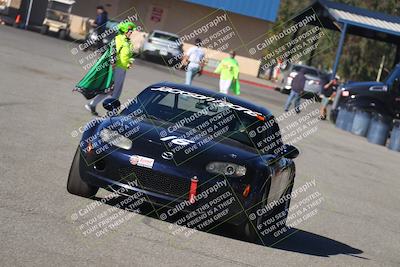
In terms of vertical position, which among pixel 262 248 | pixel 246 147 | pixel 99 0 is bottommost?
pixel 99 0

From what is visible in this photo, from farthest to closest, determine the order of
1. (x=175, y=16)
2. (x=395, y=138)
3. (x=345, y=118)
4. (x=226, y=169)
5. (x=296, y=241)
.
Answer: (x=175, y=16), (x=345, y=118), (x=395, y=138), (x=296, y=241), (x=226, y=169)

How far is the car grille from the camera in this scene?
7.79 m

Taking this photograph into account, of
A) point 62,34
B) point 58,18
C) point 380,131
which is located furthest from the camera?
point 58,18

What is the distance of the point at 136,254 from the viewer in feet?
22.1

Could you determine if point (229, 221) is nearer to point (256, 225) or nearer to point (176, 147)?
point (256, 225)

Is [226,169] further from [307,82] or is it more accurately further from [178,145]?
[307,82]

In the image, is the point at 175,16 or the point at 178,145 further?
the point at 175,16

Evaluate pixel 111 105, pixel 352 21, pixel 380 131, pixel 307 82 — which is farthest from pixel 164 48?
pixel 111 105

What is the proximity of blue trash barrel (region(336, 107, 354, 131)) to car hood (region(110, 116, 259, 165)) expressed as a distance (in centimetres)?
1914

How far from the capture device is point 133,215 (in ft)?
26.8

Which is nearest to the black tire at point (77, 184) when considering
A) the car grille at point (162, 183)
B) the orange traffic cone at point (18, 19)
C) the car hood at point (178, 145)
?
the car hood at point (178, 145)

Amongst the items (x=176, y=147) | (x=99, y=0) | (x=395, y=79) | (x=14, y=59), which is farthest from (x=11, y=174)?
(x=99, y=0)

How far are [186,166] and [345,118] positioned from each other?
20.3m

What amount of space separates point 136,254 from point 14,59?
1679 centimetres
